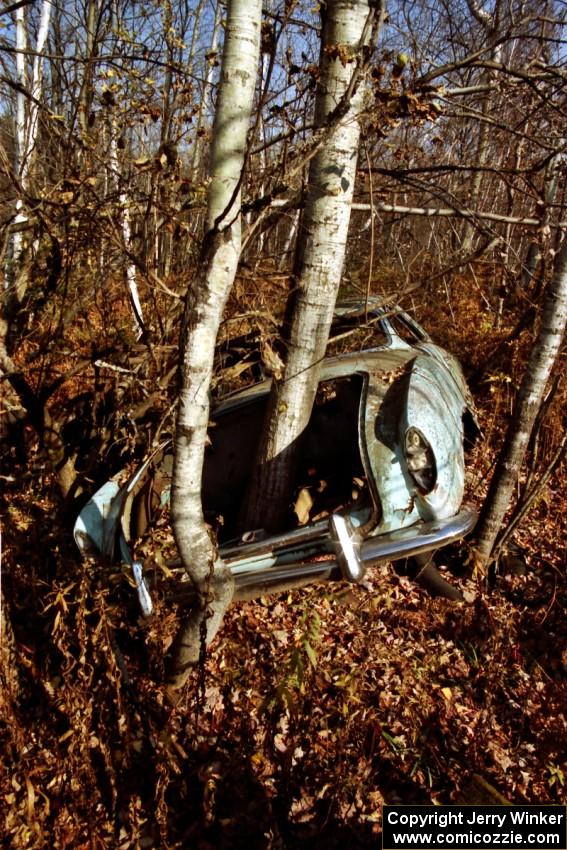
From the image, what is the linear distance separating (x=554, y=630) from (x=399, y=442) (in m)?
1.76

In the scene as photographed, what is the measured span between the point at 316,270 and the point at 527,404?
190 centimetres

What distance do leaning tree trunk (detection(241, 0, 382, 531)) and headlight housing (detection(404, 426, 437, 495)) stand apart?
723mm

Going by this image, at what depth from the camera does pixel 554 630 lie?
12.3 ft

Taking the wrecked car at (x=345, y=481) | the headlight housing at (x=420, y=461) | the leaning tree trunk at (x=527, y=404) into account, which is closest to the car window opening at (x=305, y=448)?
the wrecked car at (x=345, y=481)

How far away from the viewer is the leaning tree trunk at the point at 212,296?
2090 mm

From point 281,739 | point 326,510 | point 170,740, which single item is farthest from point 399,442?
point 170,740

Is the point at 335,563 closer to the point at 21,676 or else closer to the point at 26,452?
the point at 21,676

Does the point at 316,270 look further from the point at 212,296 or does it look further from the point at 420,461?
the point at 420,461

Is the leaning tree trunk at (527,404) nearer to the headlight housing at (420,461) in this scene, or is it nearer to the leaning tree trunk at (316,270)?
the headlight housing at (420,461)

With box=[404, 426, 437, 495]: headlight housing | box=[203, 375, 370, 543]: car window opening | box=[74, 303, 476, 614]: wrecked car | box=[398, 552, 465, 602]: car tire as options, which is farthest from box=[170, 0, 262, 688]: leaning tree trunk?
box=[398, 552, 465, 602]: car tire

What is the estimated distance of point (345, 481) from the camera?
433cm

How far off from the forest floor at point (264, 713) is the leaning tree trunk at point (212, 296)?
609 millimetres

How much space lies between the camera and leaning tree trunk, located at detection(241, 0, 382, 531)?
2.98m

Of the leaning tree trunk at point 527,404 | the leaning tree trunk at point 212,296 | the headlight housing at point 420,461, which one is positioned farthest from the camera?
the leaning tree trunk at point 527,404
